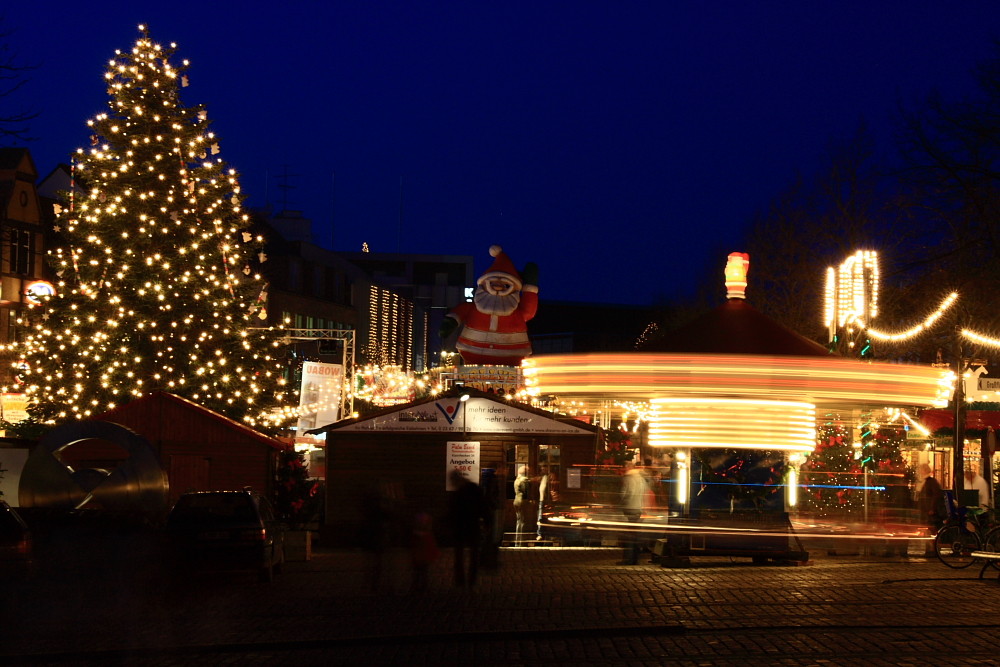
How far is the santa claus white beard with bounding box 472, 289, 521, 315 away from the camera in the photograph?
134 ft

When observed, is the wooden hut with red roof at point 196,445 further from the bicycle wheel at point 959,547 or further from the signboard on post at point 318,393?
the bicycle wheel at point 959,547

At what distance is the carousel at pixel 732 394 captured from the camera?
19.3 metres

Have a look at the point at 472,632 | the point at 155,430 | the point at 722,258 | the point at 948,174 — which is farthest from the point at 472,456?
the point at 722,258

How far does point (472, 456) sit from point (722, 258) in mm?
24778

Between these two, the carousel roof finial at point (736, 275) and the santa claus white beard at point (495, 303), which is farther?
the santa claus white beard at point (495, 303)

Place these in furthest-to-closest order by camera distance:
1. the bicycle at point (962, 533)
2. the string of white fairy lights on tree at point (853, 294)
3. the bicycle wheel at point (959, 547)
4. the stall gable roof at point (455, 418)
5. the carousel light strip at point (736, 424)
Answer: the stall gable roof at point (455, 418) < the string of white fairy lights on tree at point (853, 294) < the bicycle wheel at point (959, 547) < the bicycle at point (962, 533) < the carousel light strip at point (736, 424)

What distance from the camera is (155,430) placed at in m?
29.7

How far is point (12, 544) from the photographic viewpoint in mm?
15969

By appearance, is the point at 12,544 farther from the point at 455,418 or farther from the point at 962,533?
the point at 962,533

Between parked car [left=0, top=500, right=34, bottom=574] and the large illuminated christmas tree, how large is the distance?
724 inches

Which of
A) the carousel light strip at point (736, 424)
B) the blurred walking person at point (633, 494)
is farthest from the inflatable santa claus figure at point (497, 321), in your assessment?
the carousel light strip at point (736, 424)

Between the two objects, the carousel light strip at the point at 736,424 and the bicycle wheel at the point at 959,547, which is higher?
the carousel light strip at the point at 736,424

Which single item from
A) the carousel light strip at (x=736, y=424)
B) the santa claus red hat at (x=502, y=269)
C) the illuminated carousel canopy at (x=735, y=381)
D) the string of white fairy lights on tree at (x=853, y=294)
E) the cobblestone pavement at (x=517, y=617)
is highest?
the santa claus red hat at (x=502, y=269)

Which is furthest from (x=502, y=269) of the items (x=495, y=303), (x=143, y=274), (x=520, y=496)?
(x=520, y=496)
